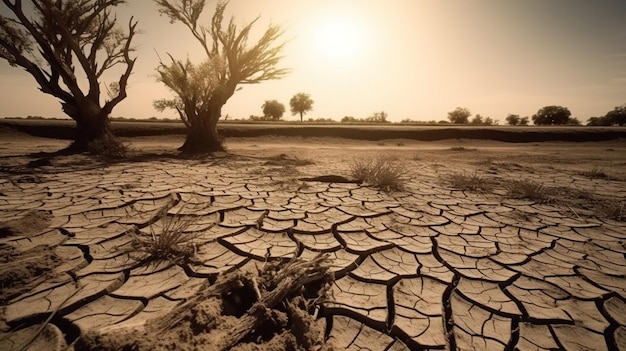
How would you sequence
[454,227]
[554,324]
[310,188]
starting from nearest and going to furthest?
[554,324]
[454,227]
[310,188]

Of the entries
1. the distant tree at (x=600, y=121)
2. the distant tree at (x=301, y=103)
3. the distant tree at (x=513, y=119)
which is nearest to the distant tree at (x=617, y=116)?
the distant tree at (x=600, y=121)

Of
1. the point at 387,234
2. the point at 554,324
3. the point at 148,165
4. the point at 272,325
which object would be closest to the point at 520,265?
the point at 554,324

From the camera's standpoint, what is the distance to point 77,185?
3.82 metres

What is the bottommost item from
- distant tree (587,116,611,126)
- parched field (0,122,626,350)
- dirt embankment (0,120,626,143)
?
parched field (0,122,626,350)

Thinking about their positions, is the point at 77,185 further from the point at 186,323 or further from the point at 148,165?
the point at 186,323

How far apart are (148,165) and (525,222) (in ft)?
20.6

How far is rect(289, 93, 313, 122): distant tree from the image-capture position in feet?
128

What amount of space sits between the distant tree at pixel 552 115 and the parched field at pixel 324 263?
43.3m

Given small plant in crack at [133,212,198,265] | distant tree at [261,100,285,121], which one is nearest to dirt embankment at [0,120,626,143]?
small plant in crack at [133,212,198,265]

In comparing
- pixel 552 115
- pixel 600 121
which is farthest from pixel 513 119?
pixel 600 121

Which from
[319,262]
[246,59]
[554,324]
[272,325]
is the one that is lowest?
[554,324]

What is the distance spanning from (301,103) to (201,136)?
32.4 meters

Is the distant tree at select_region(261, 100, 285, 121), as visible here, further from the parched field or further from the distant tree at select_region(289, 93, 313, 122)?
the parched field

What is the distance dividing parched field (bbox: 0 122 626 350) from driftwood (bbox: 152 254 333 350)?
24mm
